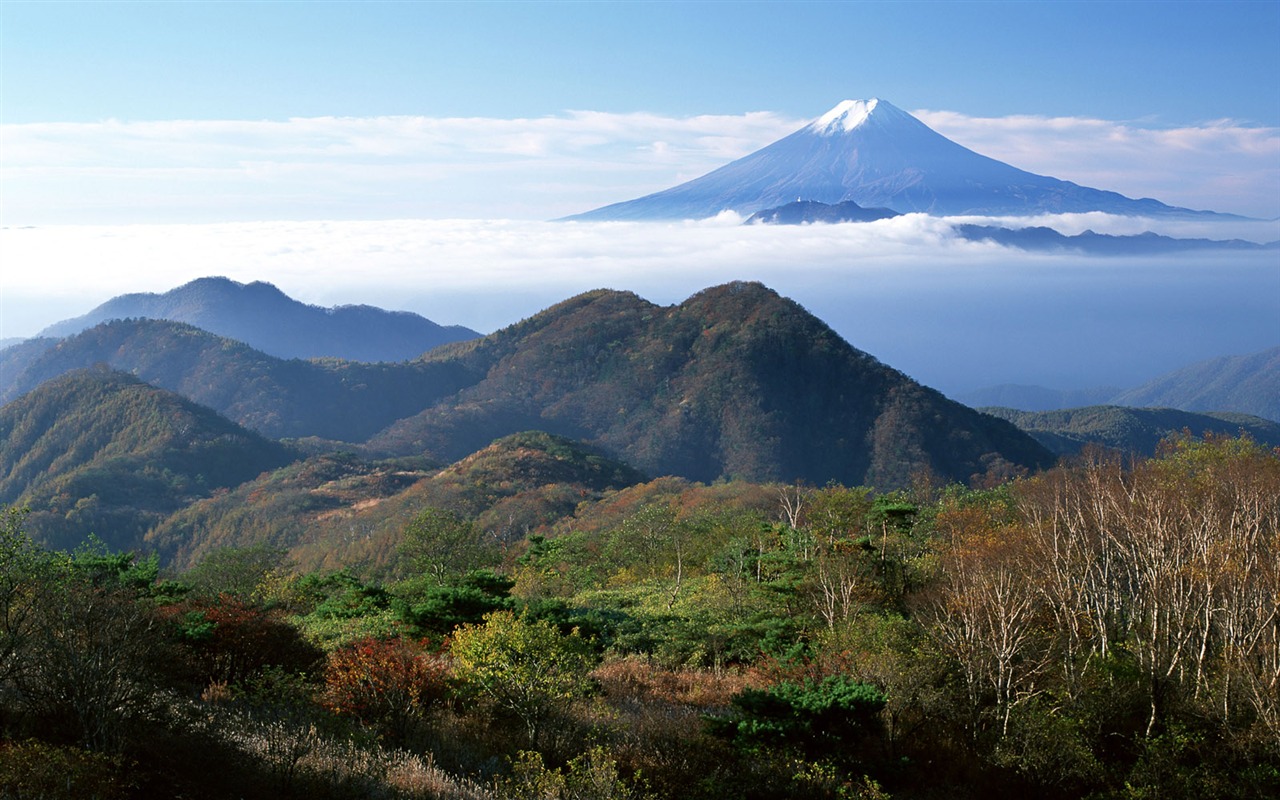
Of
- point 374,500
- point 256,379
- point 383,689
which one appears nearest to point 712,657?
point 383,689

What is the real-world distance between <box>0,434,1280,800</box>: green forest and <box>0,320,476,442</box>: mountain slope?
437ft

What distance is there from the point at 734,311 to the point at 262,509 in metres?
80.8

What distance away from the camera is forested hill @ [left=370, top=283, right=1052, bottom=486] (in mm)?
109125

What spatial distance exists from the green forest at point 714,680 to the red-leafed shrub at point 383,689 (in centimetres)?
4

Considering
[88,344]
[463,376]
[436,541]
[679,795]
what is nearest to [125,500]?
[436,541]

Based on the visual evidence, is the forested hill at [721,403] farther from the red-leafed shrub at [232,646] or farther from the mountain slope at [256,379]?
the red-leafed shrub at [232,646]

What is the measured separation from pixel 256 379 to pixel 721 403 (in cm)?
8494

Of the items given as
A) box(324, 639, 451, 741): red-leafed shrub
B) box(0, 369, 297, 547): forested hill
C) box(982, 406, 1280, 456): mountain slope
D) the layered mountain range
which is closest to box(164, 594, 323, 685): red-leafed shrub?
box(324, 639, 451, 741): red-leafed shrub

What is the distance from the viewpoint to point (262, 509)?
275 feet

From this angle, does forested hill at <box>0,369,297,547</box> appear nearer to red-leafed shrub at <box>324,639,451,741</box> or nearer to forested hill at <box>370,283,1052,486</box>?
forested hill at <box>370,283,1052,486</box>

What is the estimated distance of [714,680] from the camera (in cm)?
1883

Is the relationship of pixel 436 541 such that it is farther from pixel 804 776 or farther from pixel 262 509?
pixel 262 509

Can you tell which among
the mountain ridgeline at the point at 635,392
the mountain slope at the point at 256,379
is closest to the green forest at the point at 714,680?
the mountain ridgeline at the point at 635,392

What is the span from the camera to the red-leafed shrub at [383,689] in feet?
43.6
